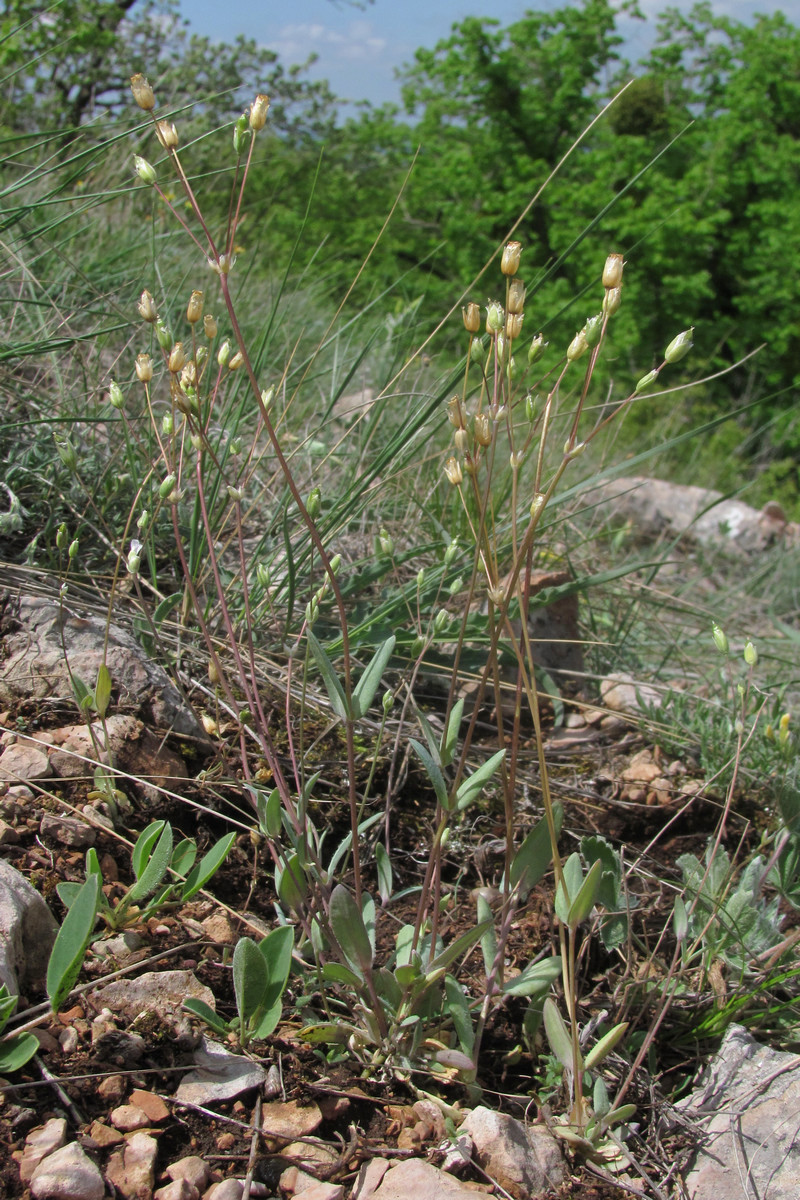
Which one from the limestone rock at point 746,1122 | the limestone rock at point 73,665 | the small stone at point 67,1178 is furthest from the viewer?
the limestone rock at point 73,665

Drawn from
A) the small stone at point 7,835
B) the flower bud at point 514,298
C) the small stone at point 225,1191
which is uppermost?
the flower bud at point 514,298

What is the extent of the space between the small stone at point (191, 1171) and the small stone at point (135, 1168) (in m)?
0.02

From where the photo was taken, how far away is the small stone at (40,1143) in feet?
2.60

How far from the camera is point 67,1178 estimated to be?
784mm

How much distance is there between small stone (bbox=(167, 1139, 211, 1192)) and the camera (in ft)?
2.77

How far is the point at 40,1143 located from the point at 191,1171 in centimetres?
15

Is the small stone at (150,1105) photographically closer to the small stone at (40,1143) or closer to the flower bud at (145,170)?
the small stone at (40,1143)

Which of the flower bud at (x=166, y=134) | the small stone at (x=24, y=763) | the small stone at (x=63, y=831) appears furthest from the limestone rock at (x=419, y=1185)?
the flower bud at (x=166, y=134)

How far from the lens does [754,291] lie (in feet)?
33.4

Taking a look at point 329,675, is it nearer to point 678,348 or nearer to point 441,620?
point 441,620

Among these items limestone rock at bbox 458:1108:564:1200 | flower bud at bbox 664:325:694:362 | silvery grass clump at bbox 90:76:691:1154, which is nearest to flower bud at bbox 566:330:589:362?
silvery grass clump at bbox 90:76:691:1154

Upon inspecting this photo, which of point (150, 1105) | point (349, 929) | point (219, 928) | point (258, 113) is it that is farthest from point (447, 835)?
point (258, 113)

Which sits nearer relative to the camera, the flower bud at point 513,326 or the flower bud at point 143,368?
the flower bud at point 513,326

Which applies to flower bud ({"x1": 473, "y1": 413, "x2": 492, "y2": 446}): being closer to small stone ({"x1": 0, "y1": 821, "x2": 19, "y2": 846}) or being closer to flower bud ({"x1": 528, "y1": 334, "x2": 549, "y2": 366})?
flower bud ({"x1": 528, "y1": 334, "x2": 549, "y2": 366})
